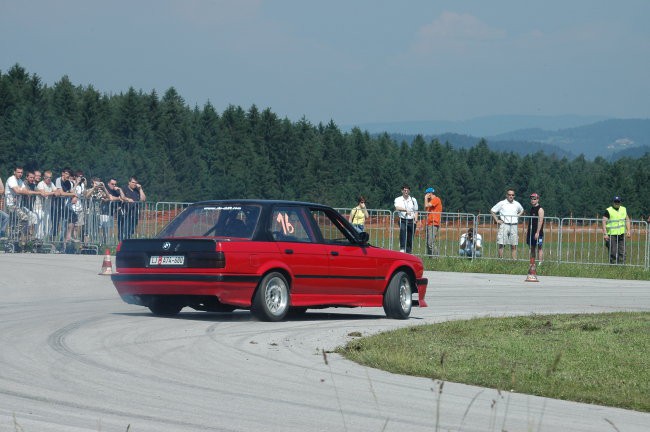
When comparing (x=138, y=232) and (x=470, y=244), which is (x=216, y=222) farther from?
(x=470, y=244)

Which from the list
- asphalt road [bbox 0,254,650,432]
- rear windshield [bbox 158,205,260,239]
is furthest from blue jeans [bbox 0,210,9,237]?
rear windshield [bbox 158,205,260,239]

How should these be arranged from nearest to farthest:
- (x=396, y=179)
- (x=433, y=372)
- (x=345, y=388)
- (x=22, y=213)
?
(x=345, y=388)
(x=433, y=372)
(x=22, y=213)
(x=396, y=179)

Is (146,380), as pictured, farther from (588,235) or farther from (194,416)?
(588,235)

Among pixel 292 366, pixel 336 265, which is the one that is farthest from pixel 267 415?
pixel 336 265

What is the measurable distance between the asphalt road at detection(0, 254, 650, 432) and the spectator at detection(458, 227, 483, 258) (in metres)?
13.8

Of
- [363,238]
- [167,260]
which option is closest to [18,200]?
[363,238]

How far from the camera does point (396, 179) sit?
337 feet

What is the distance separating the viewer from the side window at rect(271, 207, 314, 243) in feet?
44.9

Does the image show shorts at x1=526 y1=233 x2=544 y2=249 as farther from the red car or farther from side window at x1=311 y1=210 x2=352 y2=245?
side window at x1=311 y1=210 x2=352 y2=245

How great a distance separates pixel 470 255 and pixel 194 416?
2304 cm

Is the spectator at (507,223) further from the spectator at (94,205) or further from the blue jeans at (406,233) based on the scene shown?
the spectator at (94,205)

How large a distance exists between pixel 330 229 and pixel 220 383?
20.6ft

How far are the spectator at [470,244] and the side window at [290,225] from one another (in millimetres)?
15392

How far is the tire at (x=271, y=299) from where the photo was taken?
1329cm
